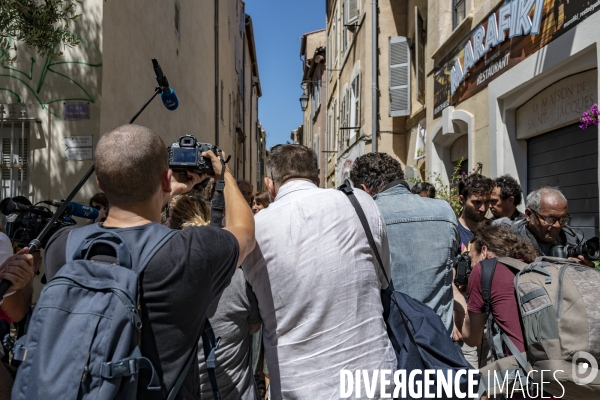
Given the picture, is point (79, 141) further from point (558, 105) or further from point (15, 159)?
point (558, 105)

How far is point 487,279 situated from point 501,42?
5.86 metres

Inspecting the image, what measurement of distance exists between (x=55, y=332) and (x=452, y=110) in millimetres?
9173

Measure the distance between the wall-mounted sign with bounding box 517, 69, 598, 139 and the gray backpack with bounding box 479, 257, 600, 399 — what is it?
413cm

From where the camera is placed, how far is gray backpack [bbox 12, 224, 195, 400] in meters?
1.52

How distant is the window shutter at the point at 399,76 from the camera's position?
43.7 ft

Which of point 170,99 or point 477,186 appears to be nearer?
point 170,99

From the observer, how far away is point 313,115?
33906mm

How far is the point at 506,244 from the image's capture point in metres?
3.10

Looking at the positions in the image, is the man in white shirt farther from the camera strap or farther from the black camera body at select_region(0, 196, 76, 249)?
the black camera body at select_region(0, 196, 76, 249)

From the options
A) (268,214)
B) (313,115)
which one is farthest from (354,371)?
(313,115)

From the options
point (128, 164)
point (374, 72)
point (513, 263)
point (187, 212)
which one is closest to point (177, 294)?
point (128, 164)

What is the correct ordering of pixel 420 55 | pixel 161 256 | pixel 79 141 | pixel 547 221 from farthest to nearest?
pixel 420 55
pixel 79 141
pixel 547 221
pixel 161 256

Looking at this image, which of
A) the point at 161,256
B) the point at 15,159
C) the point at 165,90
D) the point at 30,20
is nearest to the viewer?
the point at 161,256

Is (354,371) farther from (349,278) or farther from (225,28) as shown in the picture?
(225,28)
